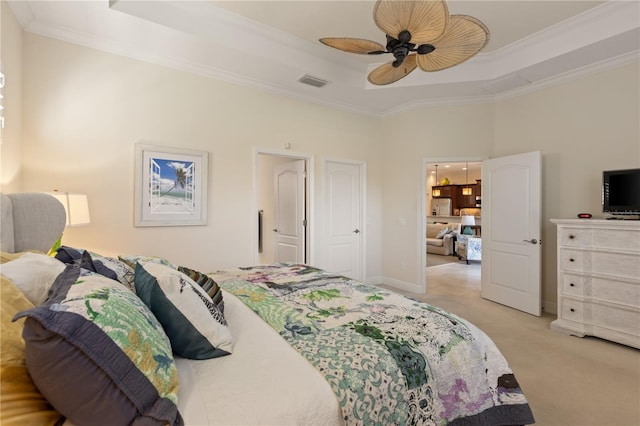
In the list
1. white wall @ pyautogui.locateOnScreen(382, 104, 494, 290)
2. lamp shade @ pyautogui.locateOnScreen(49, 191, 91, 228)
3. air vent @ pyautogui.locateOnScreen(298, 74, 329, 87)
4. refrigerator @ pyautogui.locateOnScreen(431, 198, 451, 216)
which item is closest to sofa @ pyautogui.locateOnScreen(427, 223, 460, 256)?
refrigerator @ pyautogui.locateOnScreen(431, 198, 451, 216)

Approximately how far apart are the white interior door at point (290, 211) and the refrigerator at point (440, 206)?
A: 9.04 meters

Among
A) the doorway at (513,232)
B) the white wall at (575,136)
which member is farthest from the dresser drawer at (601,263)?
the white wall at (575,136)

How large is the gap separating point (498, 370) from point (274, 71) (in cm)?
356

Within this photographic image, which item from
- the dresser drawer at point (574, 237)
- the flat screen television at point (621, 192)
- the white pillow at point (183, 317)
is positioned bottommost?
the white pillow at point (183, 317)

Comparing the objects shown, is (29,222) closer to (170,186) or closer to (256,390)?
(170,186)

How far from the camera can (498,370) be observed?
1.43m

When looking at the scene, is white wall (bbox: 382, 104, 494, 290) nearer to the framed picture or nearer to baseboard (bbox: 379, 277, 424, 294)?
baseboard (bbox: 379, 277, 424, 294)

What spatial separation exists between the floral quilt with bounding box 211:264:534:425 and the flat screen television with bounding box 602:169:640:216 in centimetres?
283

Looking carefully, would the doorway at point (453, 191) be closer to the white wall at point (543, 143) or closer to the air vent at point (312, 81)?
the white wall at point (543, 143)

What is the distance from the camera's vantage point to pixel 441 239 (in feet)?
27.3

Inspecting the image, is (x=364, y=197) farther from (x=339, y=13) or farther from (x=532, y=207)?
(x=339, y=13)

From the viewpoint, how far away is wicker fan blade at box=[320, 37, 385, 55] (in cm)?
222

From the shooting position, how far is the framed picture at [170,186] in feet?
10.6

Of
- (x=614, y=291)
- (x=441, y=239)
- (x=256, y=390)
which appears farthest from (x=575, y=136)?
(x=441, y=239)
